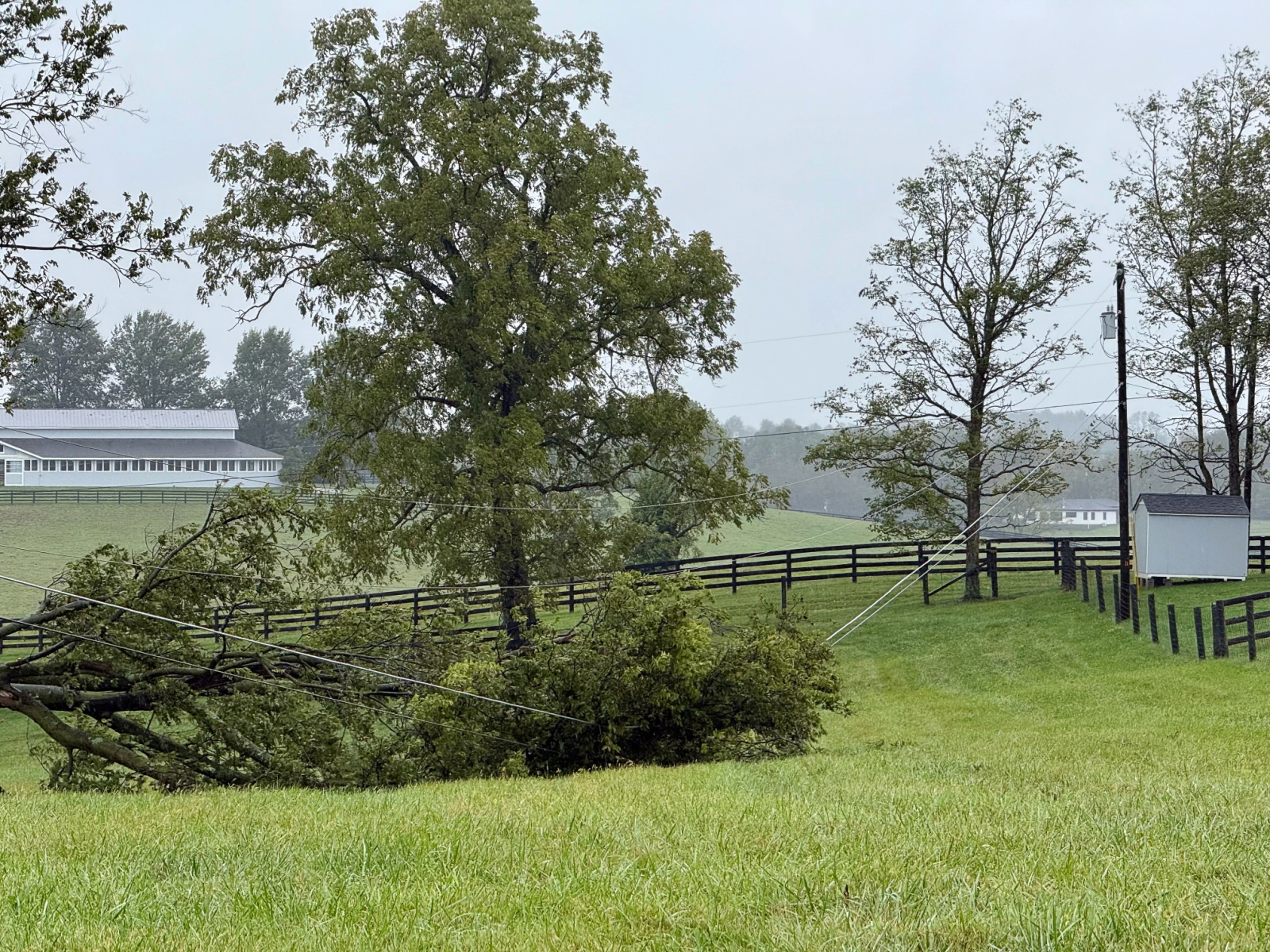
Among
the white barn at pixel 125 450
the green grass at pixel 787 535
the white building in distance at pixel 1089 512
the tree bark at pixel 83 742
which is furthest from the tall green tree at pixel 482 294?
the white building in distance at pixel 1089 512

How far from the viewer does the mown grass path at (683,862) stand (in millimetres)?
3619

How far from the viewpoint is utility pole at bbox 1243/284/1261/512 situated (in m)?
33.2

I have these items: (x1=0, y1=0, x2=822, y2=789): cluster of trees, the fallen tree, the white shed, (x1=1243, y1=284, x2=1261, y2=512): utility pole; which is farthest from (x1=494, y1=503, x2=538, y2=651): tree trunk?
(x1=1243, y1=284, x2=1261, y2=512): utility pole

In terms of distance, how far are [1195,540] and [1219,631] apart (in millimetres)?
13073

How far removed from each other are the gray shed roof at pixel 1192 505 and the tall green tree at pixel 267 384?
75842mm

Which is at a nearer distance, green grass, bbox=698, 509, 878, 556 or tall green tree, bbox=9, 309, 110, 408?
green grass, bbox=698, 509, 878, 556

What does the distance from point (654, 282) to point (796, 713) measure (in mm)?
14370

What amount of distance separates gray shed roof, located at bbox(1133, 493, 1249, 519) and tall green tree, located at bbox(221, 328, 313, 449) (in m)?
75.8

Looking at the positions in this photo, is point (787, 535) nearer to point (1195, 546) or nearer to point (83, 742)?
point (1195, 546)

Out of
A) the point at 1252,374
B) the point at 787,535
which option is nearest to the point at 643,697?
the point at 1252,374

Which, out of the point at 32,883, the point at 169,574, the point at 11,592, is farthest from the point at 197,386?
the point at 32,883

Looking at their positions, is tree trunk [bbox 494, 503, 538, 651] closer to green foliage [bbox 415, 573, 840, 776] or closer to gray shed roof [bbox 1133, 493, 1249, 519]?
green foliage [bbox 415, 573, 840, 776]

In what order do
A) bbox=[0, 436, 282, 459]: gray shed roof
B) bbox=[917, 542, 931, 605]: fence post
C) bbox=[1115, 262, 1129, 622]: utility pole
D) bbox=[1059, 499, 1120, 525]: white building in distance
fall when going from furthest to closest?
1. bbox=[1059, 499, 1120, 525]: white building in distance
2. bbox=[0, 436, 282, 459]: gray shed roof
3. bbox=[917, 542, 931, 605]: fence post
4. bbox=[1115, 262, 1129, 622]: utility pole

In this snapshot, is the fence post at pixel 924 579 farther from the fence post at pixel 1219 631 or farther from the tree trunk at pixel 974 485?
the fence post at pixel 1219 631
